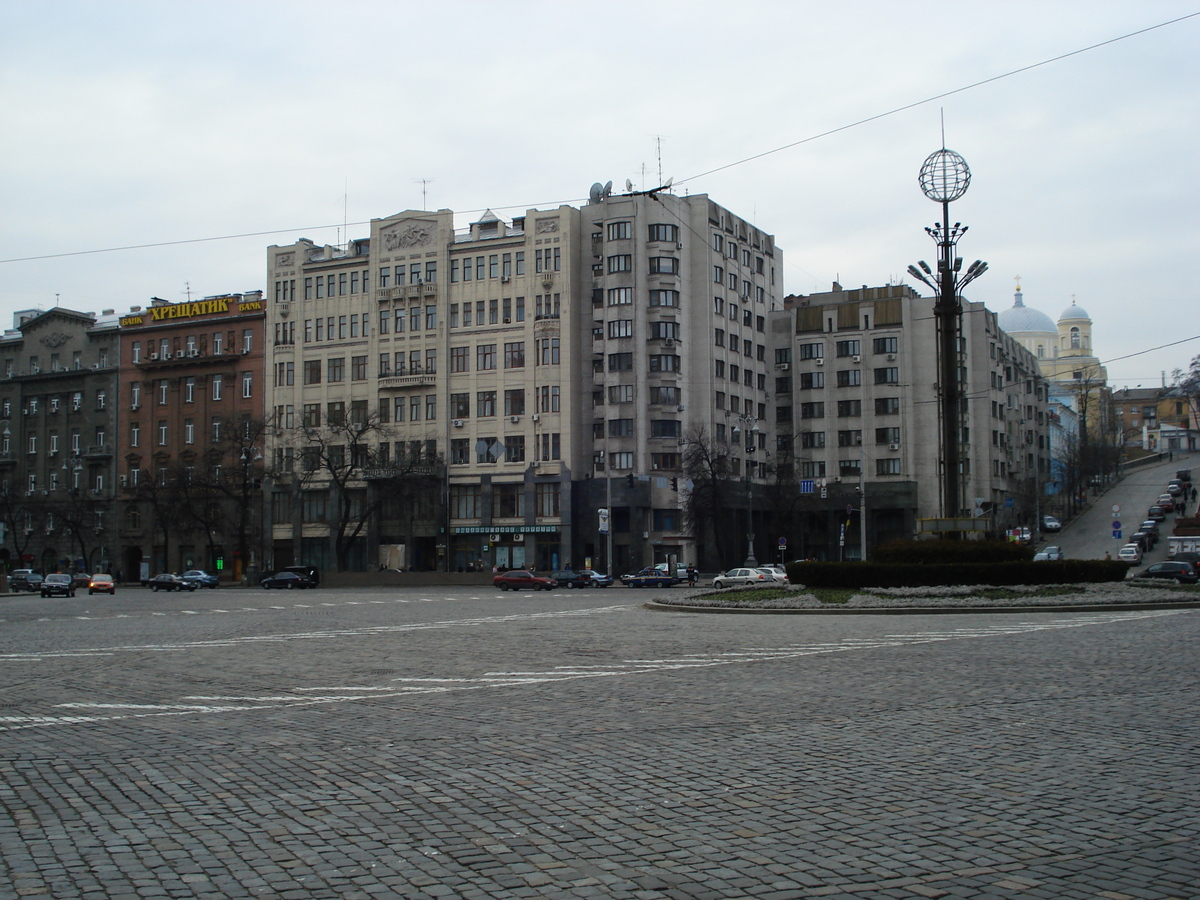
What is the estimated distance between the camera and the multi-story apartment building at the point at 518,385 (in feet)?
259

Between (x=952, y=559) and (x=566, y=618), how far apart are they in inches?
453

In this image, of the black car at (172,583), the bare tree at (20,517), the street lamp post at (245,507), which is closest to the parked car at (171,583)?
the black car at (172,583)

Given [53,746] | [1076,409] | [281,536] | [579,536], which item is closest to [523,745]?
[53,746]

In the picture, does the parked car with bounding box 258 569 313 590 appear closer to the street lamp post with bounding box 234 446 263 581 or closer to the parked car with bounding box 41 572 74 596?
the street lamp post with bounding box 234 446 263 581

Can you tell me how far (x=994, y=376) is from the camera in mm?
92250

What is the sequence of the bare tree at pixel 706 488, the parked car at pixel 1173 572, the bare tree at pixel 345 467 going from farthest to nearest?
the bare tree at pixel 345 467 → the bare tree at pixel 706 488 → the parked car at pixel 1173 572

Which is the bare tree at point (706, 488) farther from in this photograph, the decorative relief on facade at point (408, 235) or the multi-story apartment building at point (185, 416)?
the multi-story apartment building at point (185, 416)

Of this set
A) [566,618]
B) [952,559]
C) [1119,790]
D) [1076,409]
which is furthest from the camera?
[1076,409]

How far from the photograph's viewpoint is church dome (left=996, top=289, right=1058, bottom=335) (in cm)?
17200

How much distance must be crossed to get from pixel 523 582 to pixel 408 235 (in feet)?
118

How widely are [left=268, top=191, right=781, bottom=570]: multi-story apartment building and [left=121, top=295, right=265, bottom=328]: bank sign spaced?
4739 mm

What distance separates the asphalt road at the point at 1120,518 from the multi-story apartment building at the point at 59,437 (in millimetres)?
74749

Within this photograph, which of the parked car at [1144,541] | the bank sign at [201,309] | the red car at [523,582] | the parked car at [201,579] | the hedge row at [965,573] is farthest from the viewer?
the bank sign at [201,309]

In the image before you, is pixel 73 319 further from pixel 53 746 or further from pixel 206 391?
pixel 53 746
